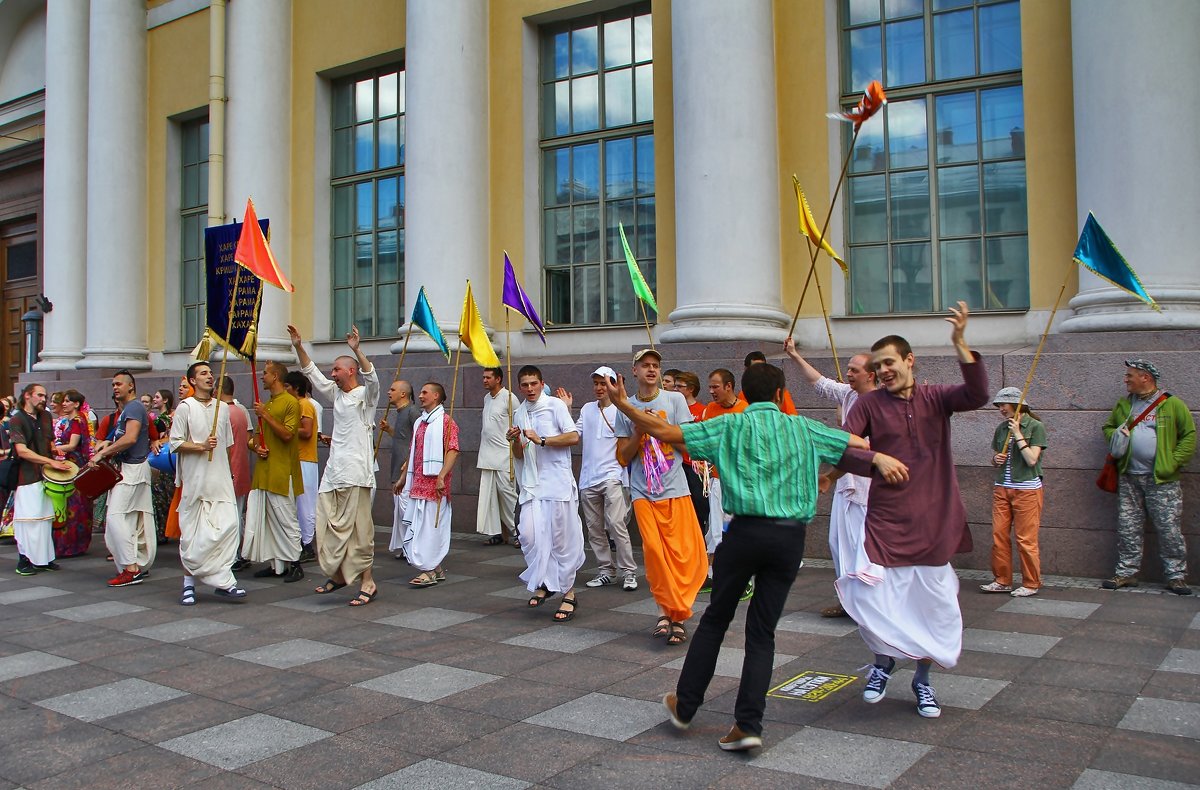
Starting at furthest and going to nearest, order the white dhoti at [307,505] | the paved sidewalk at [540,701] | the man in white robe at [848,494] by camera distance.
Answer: the white dhoti at [307,505] < the man in white robe at [848,494] < the paved sidewalk at [540,701]

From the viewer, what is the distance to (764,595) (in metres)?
4.56

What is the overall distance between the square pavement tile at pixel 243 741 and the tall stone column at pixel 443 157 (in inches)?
321

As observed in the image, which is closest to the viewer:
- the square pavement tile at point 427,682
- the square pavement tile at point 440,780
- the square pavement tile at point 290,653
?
the square pavement tile at point 440,780

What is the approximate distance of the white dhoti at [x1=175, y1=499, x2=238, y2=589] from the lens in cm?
826

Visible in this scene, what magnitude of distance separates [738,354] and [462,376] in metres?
3.75

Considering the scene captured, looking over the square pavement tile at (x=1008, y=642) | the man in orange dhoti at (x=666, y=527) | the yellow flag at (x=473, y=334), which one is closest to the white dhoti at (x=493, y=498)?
the yellow flag at (x=473, y=334)

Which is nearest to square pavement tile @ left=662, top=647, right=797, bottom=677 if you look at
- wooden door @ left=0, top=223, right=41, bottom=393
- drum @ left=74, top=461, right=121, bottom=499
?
drum @ left=74, top=461, right=121, bottom=499

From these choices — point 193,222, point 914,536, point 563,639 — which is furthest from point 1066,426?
point 193,222

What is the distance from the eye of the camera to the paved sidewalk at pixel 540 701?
429 centimetres

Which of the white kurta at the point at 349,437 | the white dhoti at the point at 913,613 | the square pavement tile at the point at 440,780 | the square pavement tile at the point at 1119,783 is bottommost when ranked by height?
the square pavement tile at the point at 440,780

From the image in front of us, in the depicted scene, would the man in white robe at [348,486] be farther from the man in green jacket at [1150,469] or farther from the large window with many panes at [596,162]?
the man in green jacket at [1150,469]

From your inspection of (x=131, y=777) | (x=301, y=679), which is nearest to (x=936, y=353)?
(x=301, y=679)

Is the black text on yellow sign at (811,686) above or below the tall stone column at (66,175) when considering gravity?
below

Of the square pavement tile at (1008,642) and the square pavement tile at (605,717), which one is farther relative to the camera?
the square pavement tile at (1008,642)
